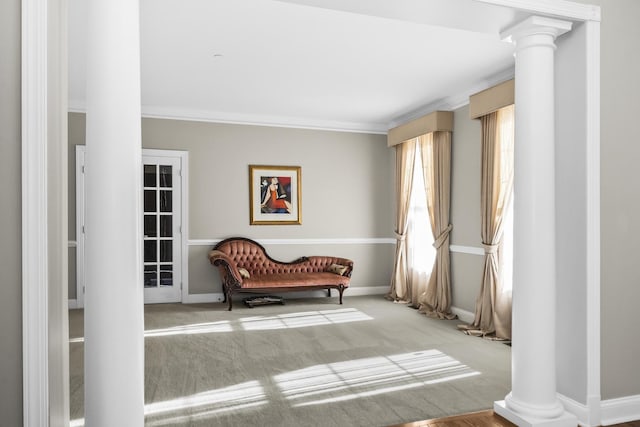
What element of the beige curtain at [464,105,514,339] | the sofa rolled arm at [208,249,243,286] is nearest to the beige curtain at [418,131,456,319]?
the beige curtain at [464,105,514,339]

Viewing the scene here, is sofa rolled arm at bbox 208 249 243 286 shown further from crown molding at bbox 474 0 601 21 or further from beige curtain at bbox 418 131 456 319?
crown molding at bbox 474 0 601 21

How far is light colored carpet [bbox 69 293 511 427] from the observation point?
2.92 m

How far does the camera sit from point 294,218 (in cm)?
701

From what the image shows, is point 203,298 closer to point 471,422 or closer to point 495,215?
point 495,215

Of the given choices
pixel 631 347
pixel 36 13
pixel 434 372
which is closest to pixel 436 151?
pixel 434 372

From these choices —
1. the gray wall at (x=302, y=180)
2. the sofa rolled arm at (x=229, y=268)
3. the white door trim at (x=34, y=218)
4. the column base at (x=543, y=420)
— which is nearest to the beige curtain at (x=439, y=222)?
the gray wall at (x=302, y=180)

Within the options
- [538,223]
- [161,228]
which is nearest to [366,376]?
[538,223]

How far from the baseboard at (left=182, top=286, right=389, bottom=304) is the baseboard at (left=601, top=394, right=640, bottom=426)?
4539mm

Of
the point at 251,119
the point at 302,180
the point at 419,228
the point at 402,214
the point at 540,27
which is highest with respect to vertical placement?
the point at 251,119

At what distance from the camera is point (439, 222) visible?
19.4 feet

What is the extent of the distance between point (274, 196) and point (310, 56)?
2964mm

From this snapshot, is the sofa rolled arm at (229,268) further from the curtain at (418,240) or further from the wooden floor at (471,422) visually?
the wooden floor at (471,422)

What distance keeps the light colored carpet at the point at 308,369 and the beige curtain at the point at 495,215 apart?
1.03 ft

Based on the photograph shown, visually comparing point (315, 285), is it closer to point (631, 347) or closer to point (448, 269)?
point (448, 269)
